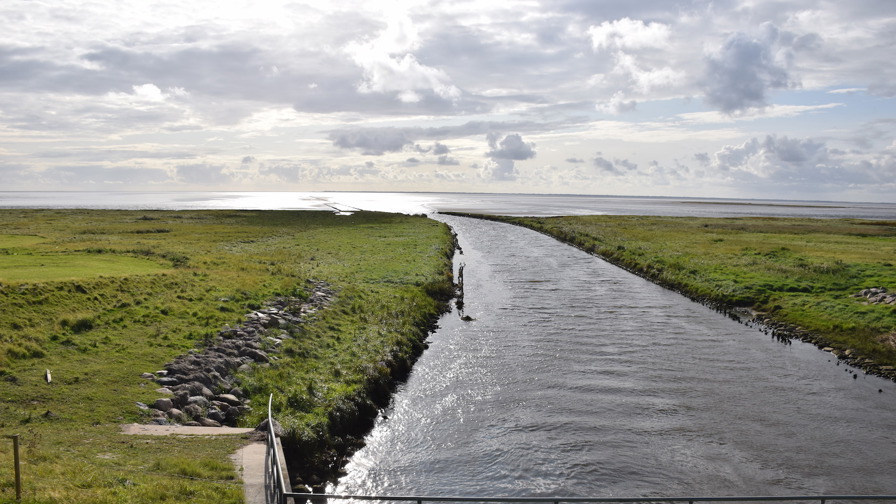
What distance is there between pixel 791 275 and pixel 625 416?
3548 cm

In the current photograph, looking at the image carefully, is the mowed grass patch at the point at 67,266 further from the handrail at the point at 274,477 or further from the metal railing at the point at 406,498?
the metal railing at the point at 406,498

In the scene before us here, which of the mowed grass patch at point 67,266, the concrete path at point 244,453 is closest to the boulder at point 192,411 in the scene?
the concrete path at point 244,453

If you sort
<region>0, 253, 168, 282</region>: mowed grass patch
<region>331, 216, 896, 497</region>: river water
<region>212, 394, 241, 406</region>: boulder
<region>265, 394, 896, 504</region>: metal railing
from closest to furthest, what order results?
1. <region>265, 394, 896, 504</region>: metal railing
2. <region>331, 216, 896, 497</region>: river water
3. <region>212, 394, 241, 406</region>: boulder
4. <region>0, 253, 168, 282</region>: mowed grass patch

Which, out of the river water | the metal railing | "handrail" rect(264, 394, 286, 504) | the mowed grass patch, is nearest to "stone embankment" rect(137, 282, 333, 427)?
the river water

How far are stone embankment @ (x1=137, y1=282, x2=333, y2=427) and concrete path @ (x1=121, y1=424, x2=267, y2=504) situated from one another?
74 centimetres

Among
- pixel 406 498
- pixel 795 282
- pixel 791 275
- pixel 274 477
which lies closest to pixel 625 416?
pixel 406 498

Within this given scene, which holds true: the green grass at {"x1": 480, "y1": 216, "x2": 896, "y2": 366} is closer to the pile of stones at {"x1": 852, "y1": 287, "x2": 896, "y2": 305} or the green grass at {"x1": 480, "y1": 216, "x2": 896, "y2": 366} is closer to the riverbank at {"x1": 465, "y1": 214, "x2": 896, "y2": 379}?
the riverbank at {"x1": 465, "y1": 214, "x2": 896, "y2": 379}

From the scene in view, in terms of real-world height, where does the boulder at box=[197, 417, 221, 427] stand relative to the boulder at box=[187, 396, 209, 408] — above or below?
below

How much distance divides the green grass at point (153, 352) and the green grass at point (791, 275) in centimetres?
2364

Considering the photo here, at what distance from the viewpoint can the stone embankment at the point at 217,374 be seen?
1952 centimetres

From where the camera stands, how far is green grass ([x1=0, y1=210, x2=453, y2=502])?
46.1ft

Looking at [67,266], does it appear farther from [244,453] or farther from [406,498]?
→ [406,498]

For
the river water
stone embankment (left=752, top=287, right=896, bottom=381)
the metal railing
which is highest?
the metal railing

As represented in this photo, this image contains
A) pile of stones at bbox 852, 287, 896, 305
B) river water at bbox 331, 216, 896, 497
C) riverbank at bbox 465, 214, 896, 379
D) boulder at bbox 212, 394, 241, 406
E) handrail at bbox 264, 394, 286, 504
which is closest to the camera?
handrail at bbox 264, 394, 286, 504
